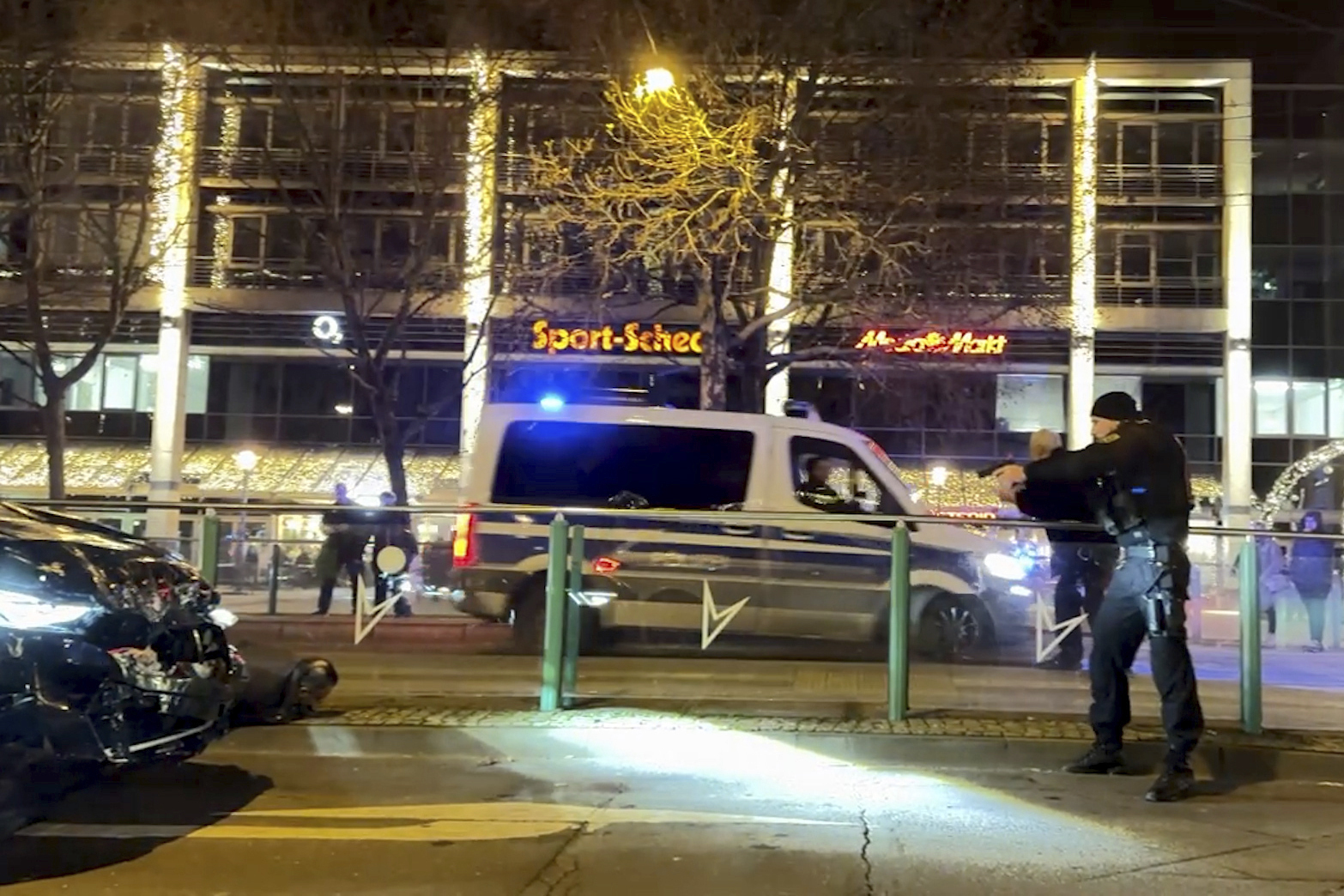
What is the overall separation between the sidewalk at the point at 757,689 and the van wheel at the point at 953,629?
0.39 ft

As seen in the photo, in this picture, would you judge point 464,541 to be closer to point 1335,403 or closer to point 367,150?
point 367,150

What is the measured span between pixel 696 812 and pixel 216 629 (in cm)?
250

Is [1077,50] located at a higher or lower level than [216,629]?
higher

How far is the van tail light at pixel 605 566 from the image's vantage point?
8297mm

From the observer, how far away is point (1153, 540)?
6.22 metres

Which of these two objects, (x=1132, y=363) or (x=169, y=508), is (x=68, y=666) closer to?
(x=169, y=508)

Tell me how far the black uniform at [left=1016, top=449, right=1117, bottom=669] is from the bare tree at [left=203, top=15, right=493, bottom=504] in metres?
13.7

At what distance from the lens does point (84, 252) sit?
22.6 m

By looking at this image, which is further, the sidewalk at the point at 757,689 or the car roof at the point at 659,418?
the car roof at the point at 659,418

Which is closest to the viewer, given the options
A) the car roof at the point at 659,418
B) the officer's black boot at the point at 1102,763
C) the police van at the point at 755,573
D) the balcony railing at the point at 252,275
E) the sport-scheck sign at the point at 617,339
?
the officer's black boot at the point at 1102,763

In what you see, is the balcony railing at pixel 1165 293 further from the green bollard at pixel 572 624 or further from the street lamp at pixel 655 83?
the green bollard at pixel 572 624

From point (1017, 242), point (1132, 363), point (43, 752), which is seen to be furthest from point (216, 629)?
point (1132, 363)

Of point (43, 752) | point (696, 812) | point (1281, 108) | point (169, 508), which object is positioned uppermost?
point (1281, 108)

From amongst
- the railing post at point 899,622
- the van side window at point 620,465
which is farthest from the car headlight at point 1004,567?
the van side window at point 620,465
